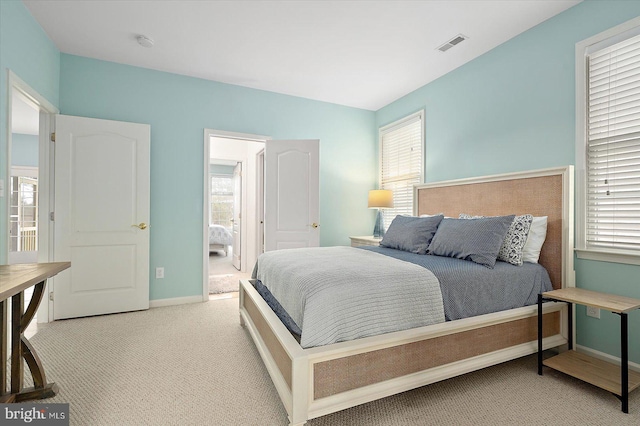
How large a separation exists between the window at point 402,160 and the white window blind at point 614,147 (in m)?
1.80

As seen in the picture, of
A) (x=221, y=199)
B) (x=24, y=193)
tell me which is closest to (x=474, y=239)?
(x=221, y=199)

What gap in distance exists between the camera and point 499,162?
296cm

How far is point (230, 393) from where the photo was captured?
6.02 feet

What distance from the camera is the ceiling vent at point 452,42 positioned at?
2826 mm

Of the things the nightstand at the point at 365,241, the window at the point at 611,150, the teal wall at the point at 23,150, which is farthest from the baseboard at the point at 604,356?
the teal wall at the point at 23,150

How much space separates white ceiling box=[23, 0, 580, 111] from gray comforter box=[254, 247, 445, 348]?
2.08 m

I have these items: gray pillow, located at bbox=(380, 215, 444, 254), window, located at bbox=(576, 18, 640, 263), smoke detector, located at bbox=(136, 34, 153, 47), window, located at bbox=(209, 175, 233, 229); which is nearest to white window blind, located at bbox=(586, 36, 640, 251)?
window, located at bbox=(576, 18, 640, 263)

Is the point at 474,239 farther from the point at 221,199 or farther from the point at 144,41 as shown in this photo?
the point at 221,199

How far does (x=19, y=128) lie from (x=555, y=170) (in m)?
7.97

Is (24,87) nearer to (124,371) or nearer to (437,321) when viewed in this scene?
(124,371)

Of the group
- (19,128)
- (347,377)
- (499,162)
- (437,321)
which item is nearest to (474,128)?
(499,162)

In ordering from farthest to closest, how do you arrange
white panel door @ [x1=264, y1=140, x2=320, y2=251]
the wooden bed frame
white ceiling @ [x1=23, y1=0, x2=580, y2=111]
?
white panel door @ [x1=264, y1=140, x2=320, y2=251], white ceiling @ [x1=23, y1=0, x2=580, y2=111], the wooden bed frame

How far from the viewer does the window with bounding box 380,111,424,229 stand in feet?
13.3

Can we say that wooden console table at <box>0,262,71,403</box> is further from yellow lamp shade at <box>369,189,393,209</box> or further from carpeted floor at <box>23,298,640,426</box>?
yellow lamp shade at <box>369,189,393,209</box>
